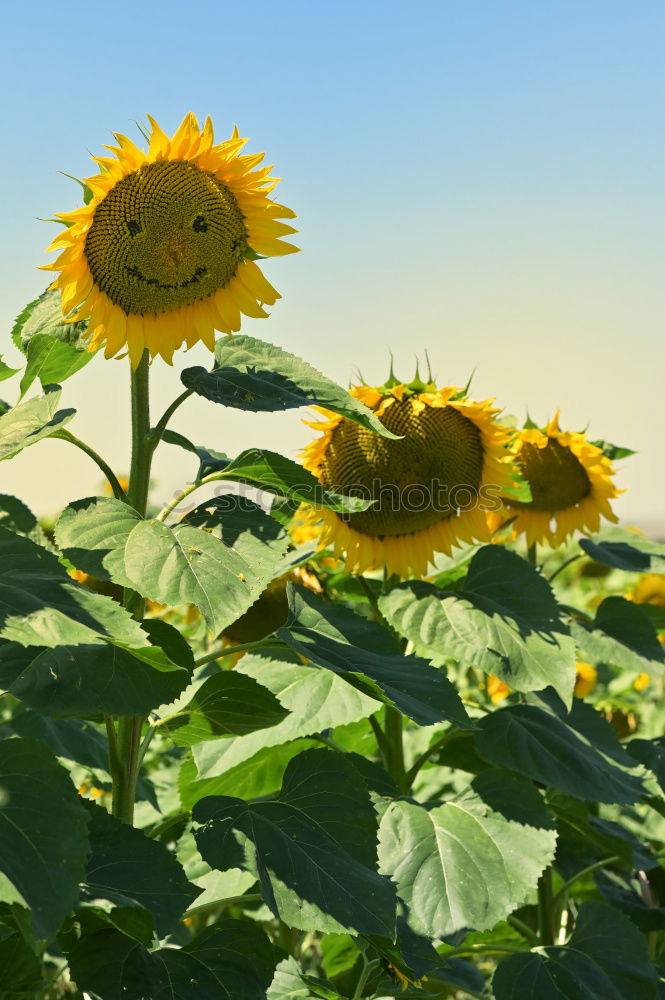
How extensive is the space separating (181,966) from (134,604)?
531 mm

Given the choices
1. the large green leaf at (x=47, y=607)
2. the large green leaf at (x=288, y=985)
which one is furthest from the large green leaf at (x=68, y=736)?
the large green leaf at (x=47, y=607)

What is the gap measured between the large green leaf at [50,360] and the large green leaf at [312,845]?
733 mm

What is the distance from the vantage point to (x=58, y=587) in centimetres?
137

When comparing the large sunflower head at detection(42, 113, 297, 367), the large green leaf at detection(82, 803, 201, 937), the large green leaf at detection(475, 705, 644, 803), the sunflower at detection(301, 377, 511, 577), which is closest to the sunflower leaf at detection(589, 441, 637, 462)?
the sunflower at detection(301, 377, 511, 577)

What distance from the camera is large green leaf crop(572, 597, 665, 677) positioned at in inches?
101

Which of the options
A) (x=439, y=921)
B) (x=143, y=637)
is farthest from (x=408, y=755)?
(x=143, y=637)

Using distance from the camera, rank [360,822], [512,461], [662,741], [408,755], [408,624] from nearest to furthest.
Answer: [360,822], [408,624], [662,741], [512,461], [408,755]

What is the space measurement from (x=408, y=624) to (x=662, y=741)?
2.87 feet

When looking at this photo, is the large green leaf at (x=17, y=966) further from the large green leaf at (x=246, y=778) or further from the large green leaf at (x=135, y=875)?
the large green leaf at (x=246, y=778)

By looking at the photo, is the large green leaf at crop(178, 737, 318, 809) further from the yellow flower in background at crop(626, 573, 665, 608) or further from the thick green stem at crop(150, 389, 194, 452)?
the yellow flower in background at crop(626, 573, 665, 608)

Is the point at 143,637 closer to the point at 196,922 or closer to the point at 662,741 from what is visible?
the point at 662,741

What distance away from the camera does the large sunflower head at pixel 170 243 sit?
5.74ft

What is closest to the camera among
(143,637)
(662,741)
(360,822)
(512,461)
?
(143,637)

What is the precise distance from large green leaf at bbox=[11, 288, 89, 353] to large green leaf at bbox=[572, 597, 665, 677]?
139 centimetres
